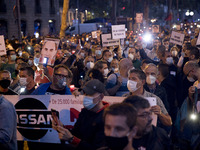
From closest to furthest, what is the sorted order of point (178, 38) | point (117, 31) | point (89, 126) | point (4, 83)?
point (89, 126), point (4, 83), point (178, 38), point (117, 31)

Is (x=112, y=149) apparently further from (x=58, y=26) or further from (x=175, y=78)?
(x=58, y=26)

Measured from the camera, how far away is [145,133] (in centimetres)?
334

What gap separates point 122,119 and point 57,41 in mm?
5376

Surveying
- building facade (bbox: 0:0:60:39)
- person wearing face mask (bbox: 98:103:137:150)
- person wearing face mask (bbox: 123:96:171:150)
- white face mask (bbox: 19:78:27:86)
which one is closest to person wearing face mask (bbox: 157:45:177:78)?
white face mask (bbox: 19:78:27:86)

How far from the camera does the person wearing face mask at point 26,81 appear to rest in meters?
6.10

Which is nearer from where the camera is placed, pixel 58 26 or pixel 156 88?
pixel 156 88

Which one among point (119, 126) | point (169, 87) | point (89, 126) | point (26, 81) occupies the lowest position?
point (169, 87)

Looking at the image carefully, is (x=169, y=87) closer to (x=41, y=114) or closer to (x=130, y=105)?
(x=41, y=114)

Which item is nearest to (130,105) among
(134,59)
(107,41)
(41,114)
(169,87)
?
(41,114)

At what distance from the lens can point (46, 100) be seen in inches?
228

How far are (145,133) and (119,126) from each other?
2.24 feet

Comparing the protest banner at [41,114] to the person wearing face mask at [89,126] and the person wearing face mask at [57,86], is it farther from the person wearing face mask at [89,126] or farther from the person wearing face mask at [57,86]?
the person wearing face mask at [89,126]

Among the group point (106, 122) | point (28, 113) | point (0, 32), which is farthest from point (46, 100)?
point (0, 32)

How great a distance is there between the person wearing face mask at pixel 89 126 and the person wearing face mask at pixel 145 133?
16.5 inches
